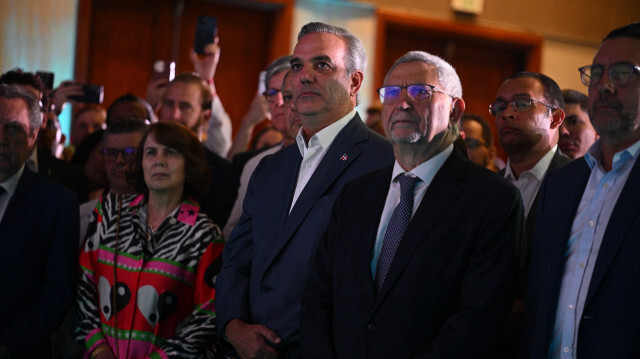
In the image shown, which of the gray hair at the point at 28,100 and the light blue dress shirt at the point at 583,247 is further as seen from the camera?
the gray hair at the point at 28,100

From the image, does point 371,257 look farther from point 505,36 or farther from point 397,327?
point 505,36

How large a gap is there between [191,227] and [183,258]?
0.13m

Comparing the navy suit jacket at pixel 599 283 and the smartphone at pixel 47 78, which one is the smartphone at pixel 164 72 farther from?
the navy suit jacket at pixel 599 283

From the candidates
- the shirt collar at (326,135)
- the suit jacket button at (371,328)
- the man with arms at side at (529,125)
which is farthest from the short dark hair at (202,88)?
the suit jacket button at (371,328)

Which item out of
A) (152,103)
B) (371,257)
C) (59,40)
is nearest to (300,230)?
(371,257)

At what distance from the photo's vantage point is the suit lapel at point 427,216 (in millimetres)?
1960

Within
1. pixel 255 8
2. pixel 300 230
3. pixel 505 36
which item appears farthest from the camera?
pixel 505 36

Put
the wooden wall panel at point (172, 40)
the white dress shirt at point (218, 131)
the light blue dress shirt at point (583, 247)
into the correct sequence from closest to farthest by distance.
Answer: the light blue dress shirt at point (583, 247)
the white dress shirt at point (218, 131)
the wooden wall panel at point (172, 40)

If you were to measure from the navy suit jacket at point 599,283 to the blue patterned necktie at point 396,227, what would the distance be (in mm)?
372

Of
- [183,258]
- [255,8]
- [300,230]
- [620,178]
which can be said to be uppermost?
[255,8]

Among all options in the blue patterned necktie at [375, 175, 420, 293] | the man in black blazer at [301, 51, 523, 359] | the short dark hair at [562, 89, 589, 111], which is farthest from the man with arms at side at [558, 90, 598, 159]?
the blue patterned necktie at [375, 175, 420, 293]

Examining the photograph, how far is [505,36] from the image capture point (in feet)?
21.1

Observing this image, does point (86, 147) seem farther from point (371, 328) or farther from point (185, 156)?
point (371, 328)

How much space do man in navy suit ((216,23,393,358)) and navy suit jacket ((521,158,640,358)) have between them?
0.70 meters
